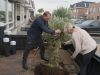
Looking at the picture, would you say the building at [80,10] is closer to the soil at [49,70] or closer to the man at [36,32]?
the man at [36,32]

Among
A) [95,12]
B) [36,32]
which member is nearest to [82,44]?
[36,32]

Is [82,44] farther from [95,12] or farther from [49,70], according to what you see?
[95,12]

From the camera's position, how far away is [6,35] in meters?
12.0

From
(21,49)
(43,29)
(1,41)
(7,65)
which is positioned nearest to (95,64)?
(43,29)

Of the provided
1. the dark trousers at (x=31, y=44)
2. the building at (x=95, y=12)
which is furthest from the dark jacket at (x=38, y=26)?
the building at (x=95, y=12)

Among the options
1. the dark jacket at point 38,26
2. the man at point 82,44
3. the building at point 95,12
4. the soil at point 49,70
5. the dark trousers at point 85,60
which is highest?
the building at point 95,12

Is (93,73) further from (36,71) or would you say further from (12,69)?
(12,69)

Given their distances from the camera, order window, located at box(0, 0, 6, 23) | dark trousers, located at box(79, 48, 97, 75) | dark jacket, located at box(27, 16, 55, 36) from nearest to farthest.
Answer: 1. dark trousers, located at box(79, 48, 97, 75)
2. dark jacket, located at box(27, 16, 55, 36)
3. window, located at box(0, 0, 6, 23)

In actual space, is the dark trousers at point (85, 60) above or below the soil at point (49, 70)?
above

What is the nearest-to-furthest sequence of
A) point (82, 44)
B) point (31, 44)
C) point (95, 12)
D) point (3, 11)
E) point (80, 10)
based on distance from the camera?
point (82, 44)
point (31, 44)
point (3, 11)
point (95, 12)
point (80, 10)

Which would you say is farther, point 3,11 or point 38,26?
point 3,11

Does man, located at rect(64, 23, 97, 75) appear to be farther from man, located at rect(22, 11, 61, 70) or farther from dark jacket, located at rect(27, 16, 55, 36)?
man, located at rect(22, 11, 61, 70)

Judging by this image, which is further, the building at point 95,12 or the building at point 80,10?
the building at point 80,10

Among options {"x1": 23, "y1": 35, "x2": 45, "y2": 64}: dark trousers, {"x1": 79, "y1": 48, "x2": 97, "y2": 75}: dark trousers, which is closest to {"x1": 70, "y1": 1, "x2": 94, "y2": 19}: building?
{"x1": 23, "y1": 35, "x2": 45, "y2": 64}: dark trousers
